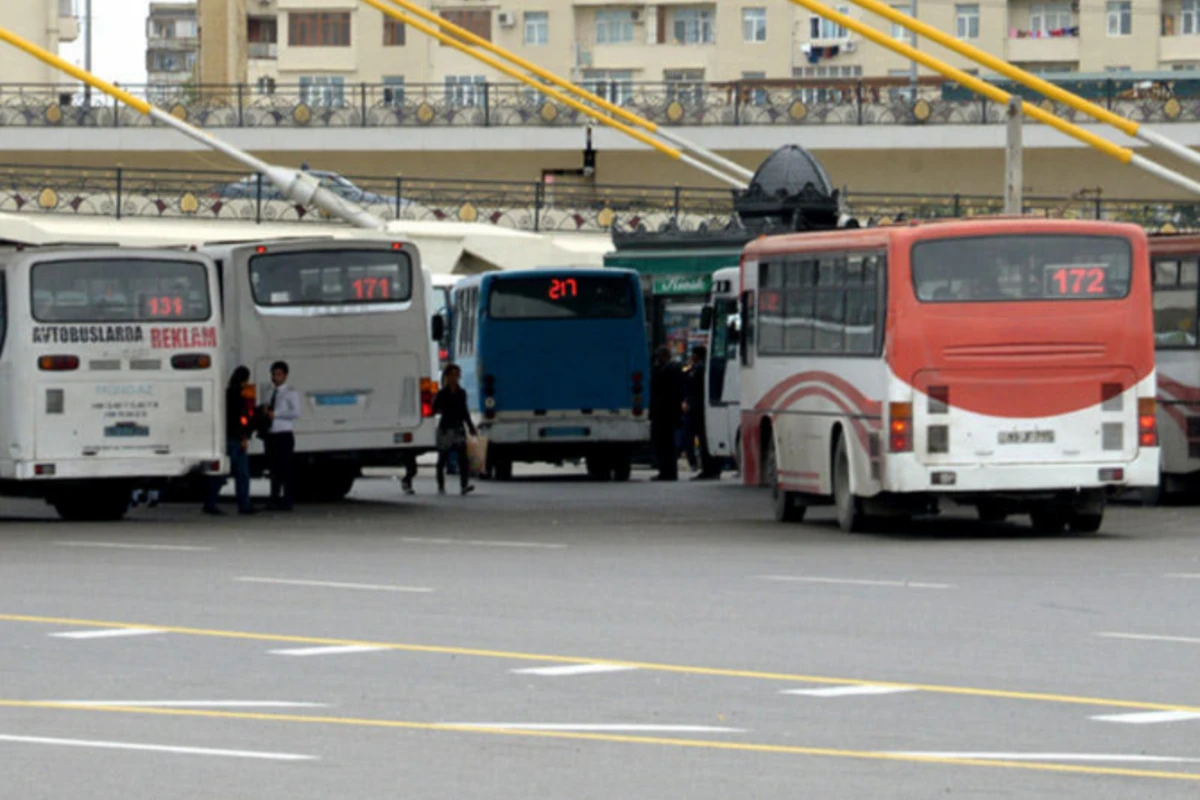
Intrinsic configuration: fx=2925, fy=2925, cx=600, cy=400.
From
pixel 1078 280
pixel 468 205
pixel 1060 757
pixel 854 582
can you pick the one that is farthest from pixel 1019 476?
pixel 468 205

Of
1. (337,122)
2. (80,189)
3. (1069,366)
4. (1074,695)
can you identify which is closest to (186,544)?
(1069,366)

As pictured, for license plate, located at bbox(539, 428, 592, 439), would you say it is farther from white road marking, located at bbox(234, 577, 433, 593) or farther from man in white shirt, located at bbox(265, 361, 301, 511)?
white road marking, located at bbox(234, 577, 433, 593)

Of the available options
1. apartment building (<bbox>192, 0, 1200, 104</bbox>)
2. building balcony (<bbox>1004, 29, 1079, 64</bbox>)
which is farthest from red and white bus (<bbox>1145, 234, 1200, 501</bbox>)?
building balcony (<bbox>1004, 29, 1079, 64</bbox>)

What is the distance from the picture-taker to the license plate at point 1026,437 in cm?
2420

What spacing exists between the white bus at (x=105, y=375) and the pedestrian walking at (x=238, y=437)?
279 mm

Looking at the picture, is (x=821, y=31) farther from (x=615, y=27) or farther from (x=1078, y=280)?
(x=1078, y=280)

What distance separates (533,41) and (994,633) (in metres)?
87.3

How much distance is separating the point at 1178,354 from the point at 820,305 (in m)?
5.25

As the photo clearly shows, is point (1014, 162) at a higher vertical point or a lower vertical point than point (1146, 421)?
higher

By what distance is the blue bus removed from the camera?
40.3m

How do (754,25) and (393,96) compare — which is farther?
(754,25)

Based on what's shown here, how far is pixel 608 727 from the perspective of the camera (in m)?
11.8

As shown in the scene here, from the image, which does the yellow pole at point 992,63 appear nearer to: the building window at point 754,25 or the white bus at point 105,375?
the white bus at point 105,375

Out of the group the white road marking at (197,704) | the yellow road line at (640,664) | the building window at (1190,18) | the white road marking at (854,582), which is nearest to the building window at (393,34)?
the building window at (1190,18)
